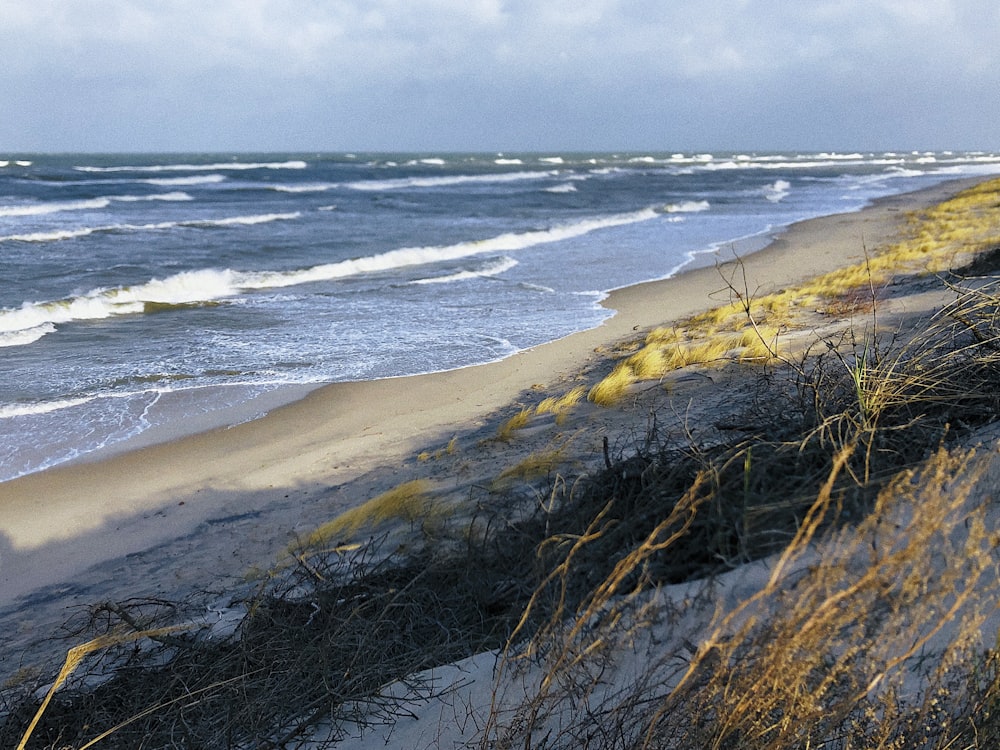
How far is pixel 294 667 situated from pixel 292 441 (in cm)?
413

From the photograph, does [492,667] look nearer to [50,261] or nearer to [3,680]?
[3,680]

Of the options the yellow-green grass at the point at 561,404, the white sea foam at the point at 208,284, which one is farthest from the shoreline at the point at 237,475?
the white sea foam at the point at 208,284

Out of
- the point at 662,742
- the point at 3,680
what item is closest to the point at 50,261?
the point at 3,680

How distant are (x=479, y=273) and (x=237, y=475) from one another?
33.9 ft

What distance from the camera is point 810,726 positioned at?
195cm

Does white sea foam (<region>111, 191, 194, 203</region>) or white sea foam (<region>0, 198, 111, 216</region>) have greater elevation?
white sea foam (<region>111, 191, 194, 203</region>)

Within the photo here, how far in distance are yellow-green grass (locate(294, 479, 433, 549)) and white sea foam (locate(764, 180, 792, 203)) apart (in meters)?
33.3

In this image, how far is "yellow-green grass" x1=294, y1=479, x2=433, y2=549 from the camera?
426 cm

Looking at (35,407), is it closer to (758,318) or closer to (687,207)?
(758,318)

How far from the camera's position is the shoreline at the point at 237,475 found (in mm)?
4938

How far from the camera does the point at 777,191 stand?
41844 mm

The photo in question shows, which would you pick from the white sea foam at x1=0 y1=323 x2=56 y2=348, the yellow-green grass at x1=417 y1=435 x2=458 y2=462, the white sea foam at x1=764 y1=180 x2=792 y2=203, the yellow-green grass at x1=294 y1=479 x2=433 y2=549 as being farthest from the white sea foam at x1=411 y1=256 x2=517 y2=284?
the white sea foam at x1=764 y1=180 x2=792 y2=203

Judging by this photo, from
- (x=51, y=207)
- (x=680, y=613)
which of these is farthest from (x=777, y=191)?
(x=680, y=613)

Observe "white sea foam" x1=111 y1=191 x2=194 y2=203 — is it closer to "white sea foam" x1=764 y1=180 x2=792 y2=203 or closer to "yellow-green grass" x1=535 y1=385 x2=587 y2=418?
"white sea foam" x1=764 y1=180 x2=792 y2=203
